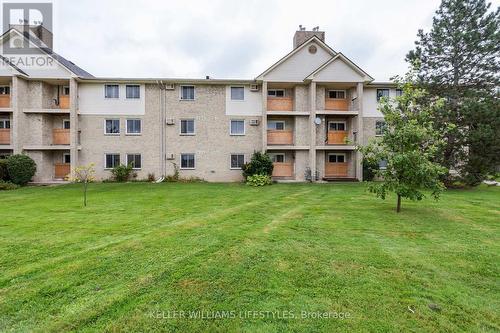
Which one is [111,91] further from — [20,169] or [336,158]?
[336,158]

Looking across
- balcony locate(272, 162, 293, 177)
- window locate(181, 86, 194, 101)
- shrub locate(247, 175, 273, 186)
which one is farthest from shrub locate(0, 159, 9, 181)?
balcony locate(272, 162, 293, 177)

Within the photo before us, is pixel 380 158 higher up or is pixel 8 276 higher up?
pixel 380 158

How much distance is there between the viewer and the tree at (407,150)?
9.87m

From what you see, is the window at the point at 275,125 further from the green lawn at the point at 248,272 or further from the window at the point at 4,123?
the window at the point at 4,123

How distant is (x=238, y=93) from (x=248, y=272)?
66.9 ft

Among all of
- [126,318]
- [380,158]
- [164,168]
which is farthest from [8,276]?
[164,168]

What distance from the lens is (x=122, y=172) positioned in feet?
73.2

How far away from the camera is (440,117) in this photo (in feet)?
60.4

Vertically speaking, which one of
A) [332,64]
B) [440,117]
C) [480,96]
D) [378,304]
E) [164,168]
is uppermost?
[332,64]

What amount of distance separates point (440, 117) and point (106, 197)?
20494 mm

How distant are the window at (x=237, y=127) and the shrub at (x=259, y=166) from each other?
2.91 m

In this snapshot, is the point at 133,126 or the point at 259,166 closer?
the point at 259,166

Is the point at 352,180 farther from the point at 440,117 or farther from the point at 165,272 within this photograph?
the point at 165,272

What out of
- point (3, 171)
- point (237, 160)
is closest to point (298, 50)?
point (237, 160)
